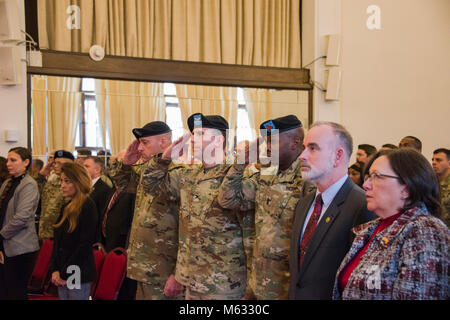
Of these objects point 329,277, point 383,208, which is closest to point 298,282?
point 329,277

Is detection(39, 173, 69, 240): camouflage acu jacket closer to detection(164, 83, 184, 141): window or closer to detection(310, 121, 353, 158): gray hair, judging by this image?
detection(164, 83, 184, 141): window

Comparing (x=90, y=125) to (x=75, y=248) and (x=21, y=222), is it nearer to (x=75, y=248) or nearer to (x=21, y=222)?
(x=21, y=222)

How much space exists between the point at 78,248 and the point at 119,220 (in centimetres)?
68

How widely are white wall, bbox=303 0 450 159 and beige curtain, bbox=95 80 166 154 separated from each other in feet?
7.31

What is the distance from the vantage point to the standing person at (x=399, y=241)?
157 centimetres

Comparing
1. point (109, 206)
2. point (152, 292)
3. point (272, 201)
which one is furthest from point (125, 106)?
point (272, 201)

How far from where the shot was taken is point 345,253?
80.6 inches

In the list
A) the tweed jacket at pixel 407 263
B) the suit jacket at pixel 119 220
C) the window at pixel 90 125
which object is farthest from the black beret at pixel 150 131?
the window at pixel 90 125

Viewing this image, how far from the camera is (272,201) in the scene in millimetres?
2592

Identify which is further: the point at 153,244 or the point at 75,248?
the point at 75,248

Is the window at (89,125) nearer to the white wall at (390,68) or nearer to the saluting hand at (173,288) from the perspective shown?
the white wall at (390,68)
